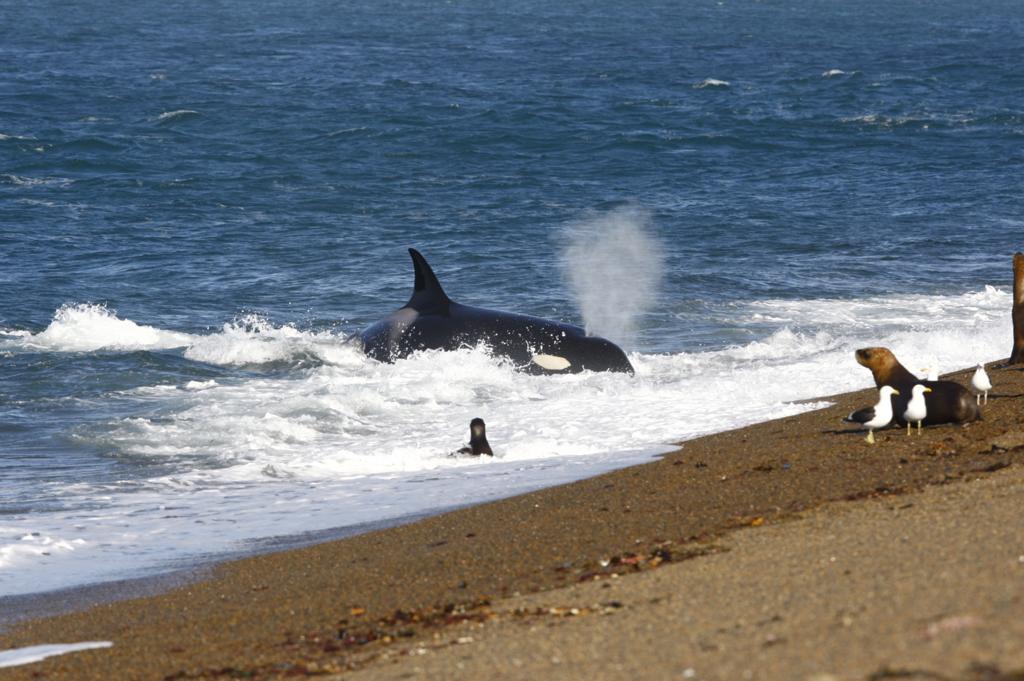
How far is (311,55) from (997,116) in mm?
34260

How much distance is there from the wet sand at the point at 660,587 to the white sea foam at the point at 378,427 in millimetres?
1469

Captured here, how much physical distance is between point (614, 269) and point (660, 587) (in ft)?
75.4

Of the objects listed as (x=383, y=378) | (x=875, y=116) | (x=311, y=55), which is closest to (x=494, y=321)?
(x=383, y=378)

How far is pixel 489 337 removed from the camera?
19.8 meters

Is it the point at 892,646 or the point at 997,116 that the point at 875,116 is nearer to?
the point at 997,116

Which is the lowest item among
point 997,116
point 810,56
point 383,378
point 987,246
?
point 383,378

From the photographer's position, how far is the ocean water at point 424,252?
49.0 ft

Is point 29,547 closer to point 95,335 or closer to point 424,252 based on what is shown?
point 95,335

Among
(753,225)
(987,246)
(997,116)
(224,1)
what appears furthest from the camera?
(224,1)

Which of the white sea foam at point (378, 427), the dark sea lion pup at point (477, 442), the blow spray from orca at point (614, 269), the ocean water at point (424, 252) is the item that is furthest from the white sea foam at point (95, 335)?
the dark sea lion pup at point (477, 442)

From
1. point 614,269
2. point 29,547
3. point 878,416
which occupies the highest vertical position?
point 614,269

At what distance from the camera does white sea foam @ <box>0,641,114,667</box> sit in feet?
28.4

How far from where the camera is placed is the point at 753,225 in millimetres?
34281

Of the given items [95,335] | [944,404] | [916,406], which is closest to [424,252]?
[95,335]
